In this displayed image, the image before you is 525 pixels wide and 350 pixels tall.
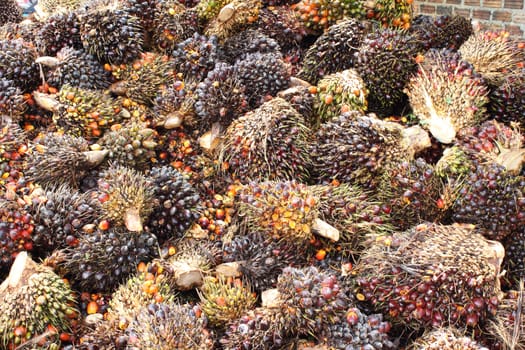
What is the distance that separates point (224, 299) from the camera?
171 centimetres

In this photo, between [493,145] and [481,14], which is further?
[481,14]

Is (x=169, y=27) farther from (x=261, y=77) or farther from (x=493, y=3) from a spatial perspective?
(x=493, y=3)

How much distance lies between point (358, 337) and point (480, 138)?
105cm

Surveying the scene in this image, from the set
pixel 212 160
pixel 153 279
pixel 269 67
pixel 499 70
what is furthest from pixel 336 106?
pixel 153 279

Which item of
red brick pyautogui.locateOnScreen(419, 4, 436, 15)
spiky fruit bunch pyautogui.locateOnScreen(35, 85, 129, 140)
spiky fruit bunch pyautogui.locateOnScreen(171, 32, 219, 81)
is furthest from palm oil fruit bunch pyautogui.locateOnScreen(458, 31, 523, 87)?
red brick pyautogui.locateOnScreen(419, 4, 436, 15)

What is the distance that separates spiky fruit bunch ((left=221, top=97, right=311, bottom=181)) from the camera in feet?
6.83

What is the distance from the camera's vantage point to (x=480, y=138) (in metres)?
2.05

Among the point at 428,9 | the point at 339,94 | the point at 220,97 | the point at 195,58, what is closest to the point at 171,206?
the point at 220,97

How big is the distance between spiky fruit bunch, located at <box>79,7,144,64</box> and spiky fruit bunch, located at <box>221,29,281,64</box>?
456 millimetres

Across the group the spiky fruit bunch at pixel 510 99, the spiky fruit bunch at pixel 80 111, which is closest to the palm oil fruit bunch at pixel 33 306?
the spiky fruit bunch at pixel 80 111

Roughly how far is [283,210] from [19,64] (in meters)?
1.54

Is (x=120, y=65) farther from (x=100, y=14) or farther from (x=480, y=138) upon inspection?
(x=480, y=138)

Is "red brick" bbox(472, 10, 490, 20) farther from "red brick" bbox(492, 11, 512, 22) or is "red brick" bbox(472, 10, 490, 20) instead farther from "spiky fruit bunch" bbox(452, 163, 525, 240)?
"spiky fruit bunch" bbox(452, 163, 525, 240)

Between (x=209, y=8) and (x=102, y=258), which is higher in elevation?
(x=209, y=8)
